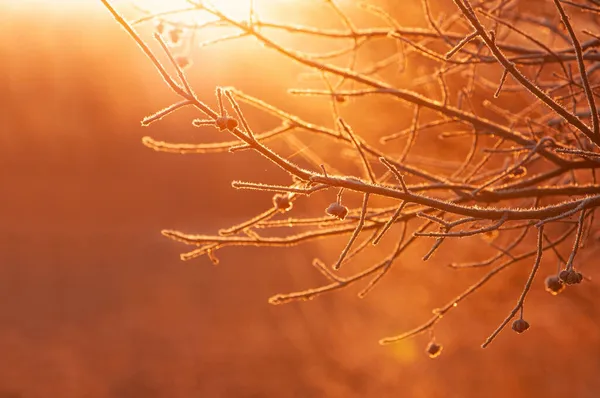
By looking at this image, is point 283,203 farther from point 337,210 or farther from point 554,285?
point 554,285

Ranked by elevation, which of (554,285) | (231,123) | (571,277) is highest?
(231,123)

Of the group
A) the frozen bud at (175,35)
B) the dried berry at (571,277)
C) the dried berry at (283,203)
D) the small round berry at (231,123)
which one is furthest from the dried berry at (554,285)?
the frozen bud at (175,35)

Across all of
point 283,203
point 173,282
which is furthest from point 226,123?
point 173,282

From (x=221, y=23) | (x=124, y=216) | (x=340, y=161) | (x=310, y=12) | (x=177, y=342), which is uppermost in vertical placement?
(x=310, y=12)

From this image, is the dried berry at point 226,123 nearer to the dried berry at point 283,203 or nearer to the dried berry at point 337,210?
the dried berry at point 337,210

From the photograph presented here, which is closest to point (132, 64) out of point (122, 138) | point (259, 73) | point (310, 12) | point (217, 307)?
point (122, 138)

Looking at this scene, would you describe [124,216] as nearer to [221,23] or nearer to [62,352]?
[62,352]

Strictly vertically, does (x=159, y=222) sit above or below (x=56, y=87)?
below
